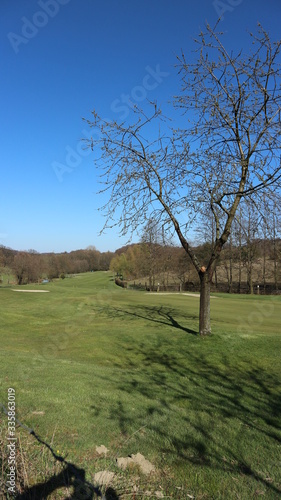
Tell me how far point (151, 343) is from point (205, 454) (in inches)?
254

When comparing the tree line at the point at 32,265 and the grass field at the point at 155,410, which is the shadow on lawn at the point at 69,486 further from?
the tree line at the point at 32,265

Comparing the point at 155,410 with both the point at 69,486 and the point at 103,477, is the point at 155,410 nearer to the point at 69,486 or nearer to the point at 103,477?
the point at 103,477

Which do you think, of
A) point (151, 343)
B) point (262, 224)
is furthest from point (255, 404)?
point (262, 224)

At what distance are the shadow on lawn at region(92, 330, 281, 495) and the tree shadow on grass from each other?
3.66 meters

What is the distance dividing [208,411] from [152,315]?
979cm

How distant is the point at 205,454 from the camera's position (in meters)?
3.58

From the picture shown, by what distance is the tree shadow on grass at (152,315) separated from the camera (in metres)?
12.7

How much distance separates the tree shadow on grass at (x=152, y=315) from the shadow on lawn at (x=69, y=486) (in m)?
8.72

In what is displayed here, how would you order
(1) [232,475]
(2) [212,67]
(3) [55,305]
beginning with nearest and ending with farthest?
(1) [232,475] → (2) [212,67] → (3) [55,305]

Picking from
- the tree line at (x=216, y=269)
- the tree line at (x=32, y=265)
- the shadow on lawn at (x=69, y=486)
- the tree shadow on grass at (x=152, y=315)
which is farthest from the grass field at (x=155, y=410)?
the tree line at (x=32, y=265)

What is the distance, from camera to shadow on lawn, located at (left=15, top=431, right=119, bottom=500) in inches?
95.7

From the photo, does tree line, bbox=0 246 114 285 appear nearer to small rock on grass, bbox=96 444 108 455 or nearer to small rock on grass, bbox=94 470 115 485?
small rock on grass, bbox=96 444 108 455

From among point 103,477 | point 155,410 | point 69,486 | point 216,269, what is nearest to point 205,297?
point 155,410

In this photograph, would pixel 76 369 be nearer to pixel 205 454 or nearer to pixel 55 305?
pixel 205 454
